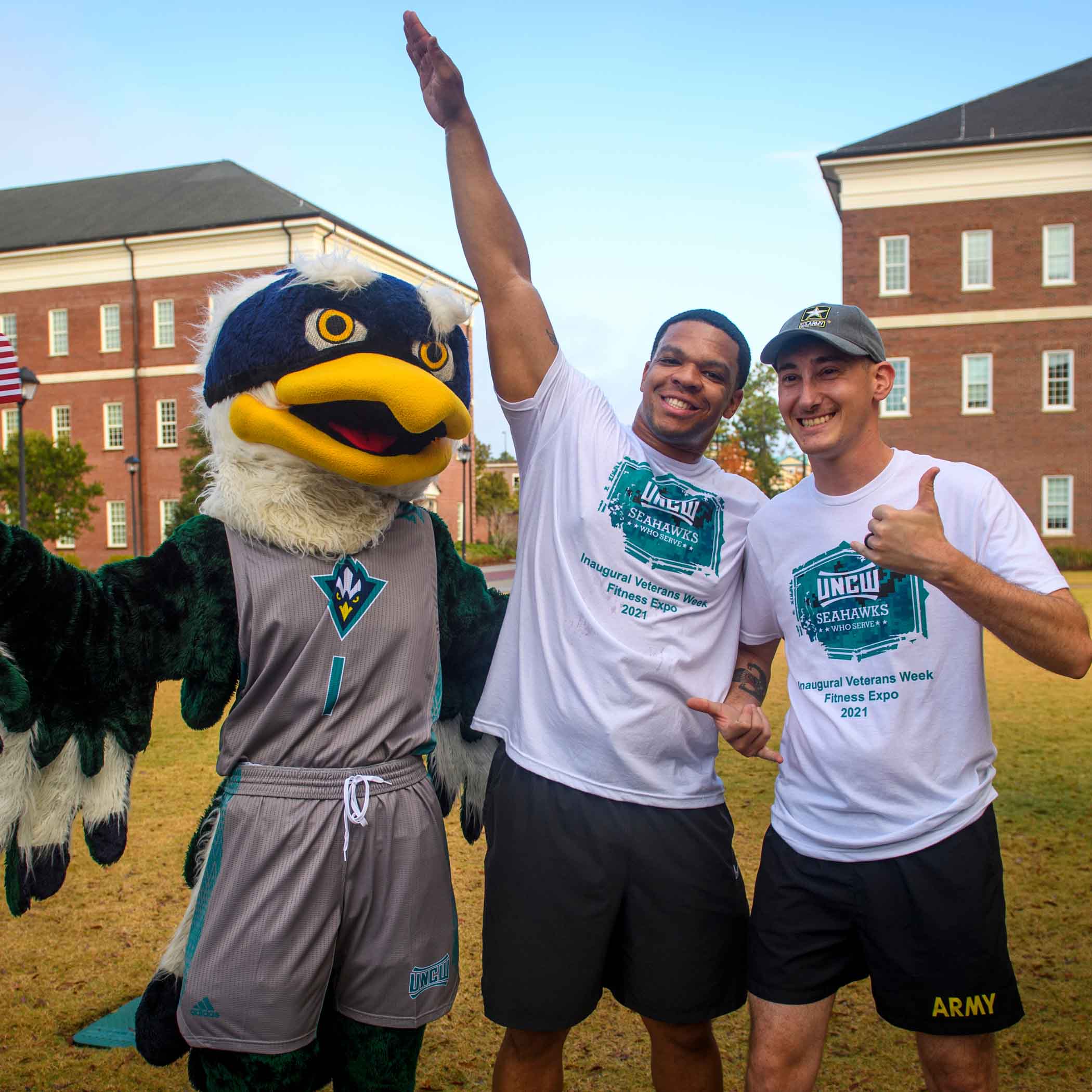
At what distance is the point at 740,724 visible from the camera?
8.46 ft

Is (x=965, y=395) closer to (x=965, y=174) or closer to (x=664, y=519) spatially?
(x=965, y=174)

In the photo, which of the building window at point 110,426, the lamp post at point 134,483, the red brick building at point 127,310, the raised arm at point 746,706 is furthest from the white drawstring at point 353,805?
the building window at point 110,426

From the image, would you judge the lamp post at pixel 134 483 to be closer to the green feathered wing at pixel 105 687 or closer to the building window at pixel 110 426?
the building window at pixel 110 426

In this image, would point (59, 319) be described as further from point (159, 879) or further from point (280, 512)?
point (280, 512)

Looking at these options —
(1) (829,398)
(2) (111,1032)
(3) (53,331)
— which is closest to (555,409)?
(1) (829,398)

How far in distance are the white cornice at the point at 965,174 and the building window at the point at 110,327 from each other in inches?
944

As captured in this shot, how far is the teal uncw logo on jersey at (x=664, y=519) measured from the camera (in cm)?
271

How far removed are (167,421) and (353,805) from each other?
1405 inches

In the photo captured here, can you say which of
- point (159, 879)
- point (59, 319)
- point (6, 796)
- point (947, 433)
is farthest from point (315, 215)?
point (6, 796)

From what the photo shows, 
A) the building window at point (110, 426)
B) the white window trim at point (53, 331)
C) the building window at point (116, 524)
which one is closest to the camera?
the building window at point (116, 524)

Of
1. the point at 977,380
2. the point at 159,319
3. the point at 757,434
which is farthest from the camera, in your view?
the point at 757,434

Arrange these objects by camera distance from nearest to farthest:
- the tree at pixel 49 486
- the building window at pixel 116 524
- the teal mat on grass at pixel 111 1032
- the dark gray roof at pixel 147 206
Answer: the teal mat on grass at pixel 111 1032 < the tree at pixel 49 486 < the dark gray roof at pixel 147 206 < the building window at pixel 116 524

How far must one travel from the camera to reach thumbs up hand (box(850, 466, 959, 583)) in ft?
7.27

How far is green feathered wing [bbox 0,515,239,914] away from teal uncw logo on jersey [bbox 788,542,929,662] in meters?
1.46
